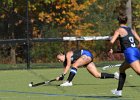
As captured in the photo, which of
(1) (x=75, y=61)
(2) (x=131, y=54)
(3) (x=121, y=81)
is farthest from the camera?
(1) (x=75, y=61)

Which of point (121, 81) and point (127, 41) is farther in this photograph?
point (121, 81)

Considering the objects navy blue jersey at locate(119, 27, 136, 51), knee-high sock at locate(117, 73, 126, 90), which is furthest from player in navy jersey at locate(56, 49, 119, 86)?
navy blue jersey at locate(119, 27, 136, 51)

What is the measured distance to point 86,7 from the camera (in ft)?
101

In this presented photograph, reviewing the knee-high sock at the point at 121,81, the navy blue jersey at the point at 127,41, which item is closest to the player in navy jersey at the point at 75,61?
the knee-high sock at the point at 121,81

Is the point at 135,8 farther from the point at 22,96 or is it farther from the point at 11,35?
the point at 22,96

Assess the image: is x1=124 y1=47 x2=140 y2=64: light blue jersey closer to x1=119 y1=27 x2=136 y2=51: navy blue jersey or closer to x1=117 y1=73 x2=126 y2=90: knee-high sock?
x1=119 y1=27 x2=136 y2=51: navy blue jersey

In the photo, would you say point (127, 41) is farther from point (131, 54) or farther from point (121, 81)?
point (121, 81)

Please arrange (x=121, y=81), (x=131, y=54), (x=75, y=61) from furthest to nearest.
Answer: (x=75, y=61)
(x=121, y=81)
(x=131, y=54)

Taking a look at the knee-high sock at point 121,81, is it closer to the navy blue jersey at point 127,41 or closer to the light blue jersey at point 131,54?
the light blue jersey at point 131,54

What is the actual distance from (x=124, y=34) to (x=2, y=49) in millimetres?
15087

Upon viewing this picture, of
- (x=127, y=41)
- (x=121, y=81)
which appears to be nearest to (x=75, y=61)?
(x=121, y=81)

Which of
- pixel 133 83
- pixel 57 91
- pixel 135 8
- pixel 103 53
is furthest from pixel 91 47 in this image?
pixel 57 91

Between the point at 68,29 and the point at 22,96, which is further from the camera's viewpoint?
the point at 68,29

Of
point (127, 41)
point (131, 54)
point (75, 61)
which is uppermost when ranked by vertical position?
point (127, 41)
